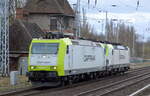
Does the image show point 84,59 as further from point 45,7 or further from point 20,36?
point 45,7

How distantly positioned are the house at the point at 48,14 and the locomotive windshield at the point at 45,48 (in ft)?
104

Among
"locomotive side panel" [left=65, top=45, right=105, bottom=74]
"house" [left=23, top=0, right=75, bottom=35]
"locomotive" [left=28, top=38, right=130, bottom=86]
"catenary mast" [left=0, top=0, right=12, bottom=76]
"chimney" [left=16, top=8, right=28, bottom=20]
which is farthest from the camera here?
"house" [left=23, top=0, right=75, bottom=35]

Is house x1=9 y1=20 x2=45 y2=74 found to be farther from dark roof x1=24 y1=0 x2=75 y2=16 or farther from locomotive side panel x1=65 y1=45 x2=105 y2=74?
dark roof x1=24 y1=0 x2=75 y2=16

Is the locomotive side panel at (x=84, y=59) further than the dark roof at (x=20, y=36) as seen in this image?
No

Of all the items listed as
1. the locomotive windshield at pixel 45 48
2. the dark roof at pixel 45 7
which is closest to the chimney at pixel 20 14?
the dark roof at pixel 45 7

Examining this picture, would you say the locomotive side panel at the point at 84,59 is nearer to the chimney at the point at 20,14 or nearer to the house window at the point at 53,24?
the chimney at the point at 20,14

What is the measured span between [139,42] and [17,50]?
9021 cm

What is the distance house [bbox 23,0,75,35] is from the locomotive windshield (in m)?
31.6

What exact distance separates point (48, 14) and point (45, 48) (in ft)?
109

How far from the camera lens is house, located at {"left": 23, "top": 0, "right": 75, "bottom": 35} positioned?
5634 centimetres

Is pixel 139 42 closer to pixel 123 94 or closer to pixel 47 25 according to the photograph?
pixel 47 25

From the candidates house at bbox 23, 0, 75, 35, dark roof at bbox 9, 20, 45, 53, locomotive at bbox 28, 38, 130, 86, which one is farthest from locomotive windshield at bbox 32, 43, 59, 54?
house at bbox 23, 0, 75, 35

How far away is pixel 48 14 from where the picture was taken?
57094mm

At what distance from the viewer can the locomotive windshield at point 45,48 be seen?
2402cm
